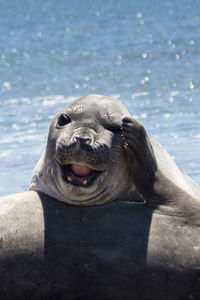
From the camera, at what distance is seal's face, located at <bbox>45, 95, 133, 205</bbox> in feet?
18.3

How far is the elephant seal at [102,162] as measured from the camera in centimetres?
564

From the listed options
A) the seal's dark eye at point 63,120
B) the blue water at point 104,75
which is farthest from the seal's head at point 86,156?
the blue water at point 104,75

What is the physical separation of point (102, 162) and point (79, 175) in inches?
6.4

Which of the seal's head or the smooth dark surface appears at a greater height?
the seal's head

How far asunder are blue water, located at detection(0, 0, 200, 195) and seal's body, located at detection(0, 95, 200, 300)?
2.68m

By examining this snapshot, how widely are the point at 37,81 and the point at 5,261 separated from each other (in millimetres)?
9919

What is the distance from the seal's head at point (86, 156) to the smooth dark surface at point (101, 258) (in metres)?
0.21

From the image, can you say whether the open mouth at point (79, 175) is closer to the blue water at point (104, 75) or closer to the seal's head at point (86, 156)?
the seal's head at point (86, 156)

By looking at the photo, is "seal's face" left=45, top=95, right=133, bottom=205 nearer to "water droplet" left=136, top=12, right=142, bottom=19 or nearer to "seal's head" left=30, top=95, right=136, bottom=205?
"seal's head" left=30, top=95, right=136, bottom=205

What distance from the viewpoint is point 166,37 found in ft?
67.2

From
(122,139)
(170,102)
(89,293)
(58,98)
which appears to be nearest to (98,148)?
(122,139)

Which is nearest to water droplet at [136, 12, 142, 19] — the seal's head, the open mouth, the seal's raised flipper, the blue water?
the blue water

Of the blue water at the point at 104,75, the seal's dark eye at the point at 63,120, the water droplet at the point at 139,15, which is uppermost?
the water droplet at the point at 139,15

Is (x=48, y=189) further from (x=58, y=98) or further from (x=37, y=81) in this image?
(x=37, y=81)
